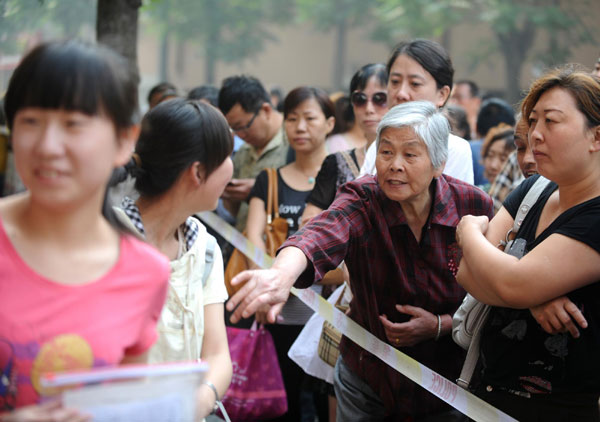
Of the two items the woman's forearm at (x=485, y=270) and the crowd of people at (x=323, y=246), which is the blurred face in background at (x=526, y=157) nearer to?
the crowd of people at (x=323, y=246)

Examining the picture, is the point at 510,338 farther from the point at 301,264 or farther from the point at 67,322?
the point at 67,322

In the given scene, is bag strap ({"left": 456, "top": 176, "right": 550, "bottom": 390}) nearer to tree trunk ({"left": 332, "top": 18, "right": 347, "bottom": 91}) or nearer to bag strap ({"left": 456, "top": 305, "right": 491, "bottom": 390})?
bag strap ({"left": 456, "top": 305, "right": 491, "bottom": 390})

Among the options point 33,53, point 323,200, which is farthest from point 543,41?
point 33,53

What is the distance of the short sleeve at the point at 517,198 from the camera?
3.17m

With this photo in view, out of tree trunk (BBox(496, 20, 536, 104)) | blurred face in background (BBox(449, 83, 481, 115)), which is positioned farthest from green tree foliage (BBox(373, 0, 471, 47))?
blurred face in background (BBox(449, 83, 481, 115))

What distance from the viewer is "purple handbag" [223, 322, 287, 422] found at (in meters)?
4.40

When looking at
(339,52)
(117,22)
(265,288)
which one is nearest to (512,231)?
(265,288)

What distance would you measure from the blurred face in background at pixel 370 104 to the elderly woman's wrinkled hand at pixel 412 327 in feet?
6.51

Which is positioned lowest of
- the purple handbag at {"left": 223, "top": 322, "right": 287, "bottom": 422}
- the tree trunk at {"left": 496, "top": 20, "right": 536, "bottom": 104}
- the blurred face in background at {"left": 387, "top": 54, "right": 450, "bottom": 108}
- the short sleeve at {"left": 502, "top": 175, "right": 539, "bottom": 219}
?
the purple handbag at {"left": 223, "top": 322, "right": 287, "bottom": 422}

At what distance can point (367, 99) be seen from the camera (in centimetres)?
522

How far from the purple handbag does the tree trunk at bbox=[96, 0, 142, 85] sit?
341 cm

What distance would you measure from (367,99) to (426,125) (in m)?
1.89

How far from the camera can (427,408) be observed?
348 centimetres

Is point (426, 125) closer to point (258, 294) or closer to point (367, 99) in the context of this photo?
point (258, 294)
